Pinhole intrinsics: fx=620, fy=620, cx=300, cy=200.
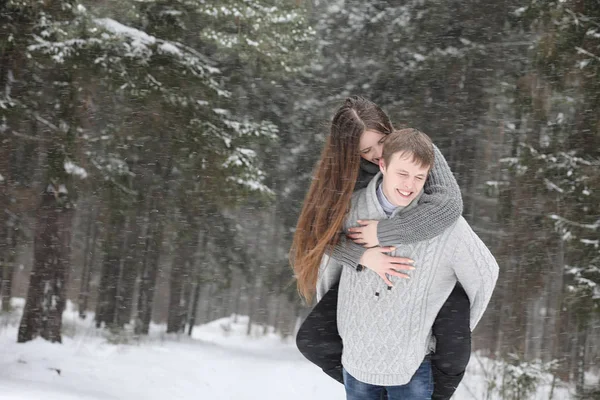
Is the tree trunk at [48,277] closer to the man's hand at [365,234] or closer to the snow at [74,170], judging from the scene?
the snow at [74,170]

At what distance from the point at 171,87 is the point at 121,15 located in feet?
4.07

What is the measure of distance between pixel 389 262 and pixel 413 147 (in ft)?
1.20

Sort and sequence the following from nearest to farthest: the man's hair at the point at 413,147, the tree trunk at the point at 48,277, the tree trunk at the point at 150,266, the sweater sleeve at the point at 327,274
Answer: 1. the man's hair at the point at 413,147
2. the sweater sleeve at the point at 327,274
3. the tree trunk at the point at 48,277
4. the tree trunk at the point at 150,266

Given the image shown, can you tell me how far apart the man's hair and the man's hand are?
22 centimetres

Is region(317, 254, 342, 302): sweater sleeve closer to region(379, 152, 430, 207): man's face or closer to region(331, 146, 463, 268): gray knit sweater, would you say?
region(331, 146, 463, 268): gray knit sweater

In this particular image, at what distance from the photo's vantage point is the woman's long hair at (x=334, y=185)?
6.63 ft

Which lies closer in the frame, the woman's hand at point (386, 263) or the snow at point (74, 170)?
the woman's hand at point (386, 263)

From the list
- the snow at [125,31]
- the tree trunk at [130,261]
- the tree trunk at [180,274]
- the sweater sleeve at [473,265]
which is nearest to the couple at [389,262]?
the sweater sleeve at [473,265]

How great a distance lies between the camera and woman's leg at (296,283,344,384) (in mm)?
2131

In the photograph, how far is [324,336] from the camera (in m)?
2.13

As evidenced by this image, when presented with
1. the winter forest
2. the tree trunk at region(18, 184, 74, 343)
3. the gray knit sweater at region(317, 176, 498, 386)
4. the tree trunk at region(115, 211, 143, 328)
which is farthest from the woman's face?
the tree trunk at region(115, 211, 143, 328)

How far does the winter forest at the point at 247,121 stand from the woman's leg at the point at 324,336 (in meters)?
4.24

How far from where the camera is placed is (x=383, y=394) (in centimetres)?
210

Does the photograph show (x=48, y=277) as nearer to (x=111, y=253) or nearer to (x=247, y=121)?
(x=111, y=253)
